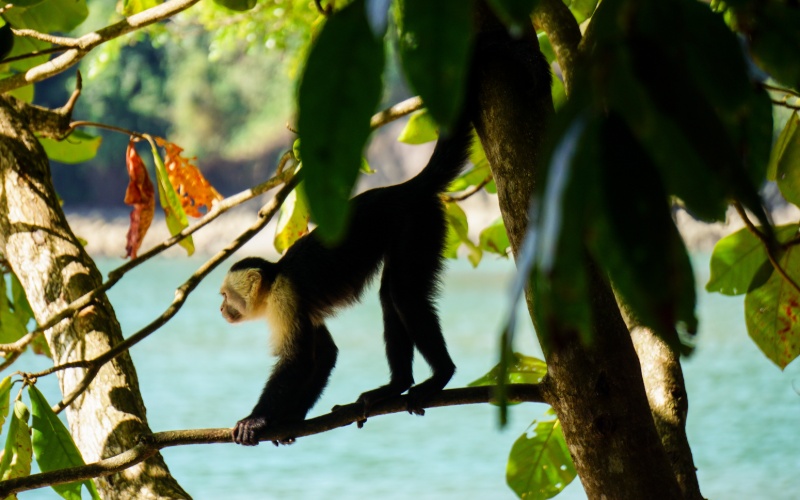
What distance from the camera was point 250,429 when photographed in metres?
2.07

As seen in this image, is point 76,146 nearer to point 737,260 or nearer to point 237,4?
point 237,4

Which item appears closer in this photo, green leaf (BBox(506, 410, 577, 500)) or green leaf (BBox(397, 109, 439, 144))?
green leaf (BBox(506, 410, 577, 500))

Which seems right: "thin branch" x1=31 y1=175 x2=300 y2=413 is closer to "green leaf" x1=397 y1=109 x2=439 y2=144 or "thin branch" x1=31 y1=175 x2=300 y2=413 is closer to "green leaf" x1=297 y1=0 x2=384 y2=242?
"green leaf" x1=397 y1=109 x2=439 y2=144

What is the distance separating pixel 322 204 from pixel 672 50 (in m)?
0.14

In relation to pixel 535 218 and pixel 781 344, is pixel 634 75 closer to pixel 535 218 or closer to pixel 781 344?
pixel 535 218

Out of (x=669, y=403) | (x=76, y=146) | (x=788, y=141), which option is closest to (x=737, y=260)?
(x=788, y=141)

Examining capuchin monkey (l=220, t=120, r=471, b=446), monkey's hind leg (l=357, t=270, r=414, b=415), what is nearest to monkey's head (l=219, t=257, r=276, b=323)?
capuchin monkey (l=220, t=120, r=471, b=446)

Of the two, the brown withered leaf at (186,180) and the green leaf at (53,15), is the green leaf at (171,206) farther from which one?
the green leaf at (53,15)

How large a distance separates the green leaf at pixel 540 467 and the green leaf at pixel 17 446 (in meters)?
0.94

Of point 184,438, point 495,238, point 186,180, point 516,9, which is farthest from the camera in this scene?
point 495,238

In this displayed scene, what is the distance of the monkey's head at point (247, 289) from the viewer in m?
→ 2.45

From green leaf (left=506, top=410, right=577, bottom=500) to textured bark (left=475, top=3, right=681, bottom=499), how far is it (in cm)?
68

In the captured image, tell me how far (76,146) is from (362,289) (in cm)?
87

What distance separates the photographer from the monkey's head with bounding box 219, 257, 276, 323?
8.04 ft
